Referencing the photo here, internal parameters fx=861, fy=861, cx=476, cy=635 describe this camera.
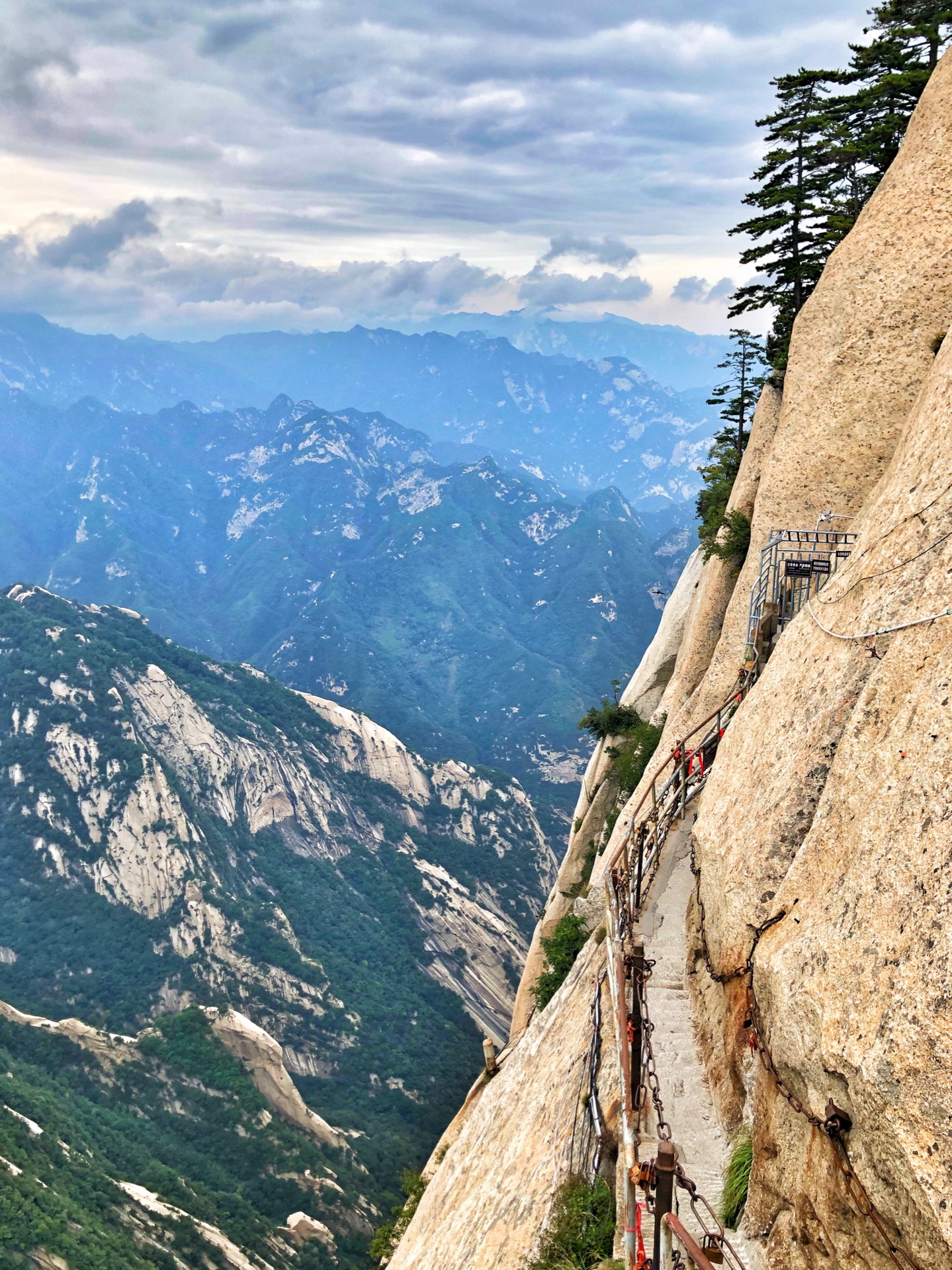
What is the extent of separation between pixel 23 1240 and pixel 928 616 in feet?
322

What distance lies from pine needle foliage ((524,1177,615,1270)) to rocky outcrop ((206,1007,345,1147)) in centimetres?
12721

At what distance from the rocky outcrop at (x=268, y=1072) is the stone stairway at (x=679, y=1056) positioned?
125150 millimetres

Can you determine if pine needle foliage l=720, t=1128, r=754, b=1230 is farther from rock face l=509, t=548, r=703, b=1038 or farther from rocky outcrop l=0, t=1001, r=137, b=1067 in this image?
rocky outcrop l=0, t=1001, r=137, b=1067

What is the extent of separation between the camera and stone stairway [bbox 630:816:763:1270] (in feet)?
46.3

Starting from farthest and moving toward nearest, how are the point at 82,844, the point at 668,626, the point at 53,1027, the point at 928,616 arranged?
the point at 82,844, the point at 53,1027, the point at 668,626, the point at 928,616

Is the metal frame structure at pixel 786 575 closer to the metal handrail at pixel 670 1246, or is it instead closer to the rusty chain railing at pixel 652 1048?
the rusty chain railing at pixel 652 1048

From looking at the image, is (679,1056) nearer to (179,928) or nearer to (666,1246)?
(666,1246)

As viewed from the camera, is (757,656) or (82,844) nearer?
(757,656)

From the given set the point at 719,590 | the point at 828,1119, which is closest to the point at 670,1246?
the point at 828,1119

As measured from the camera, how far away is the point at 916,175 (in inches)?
1064

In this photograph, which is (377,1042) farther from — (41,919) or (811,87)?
(811,87)

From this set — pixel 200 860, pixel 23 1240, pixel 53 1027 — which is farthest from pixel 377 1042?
pixel 23 1240

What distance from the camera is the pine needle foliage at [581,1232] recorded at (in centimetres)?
1544

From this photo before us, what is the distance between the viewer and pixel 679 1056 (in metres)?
16.9
